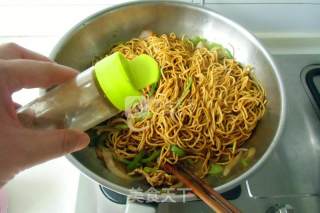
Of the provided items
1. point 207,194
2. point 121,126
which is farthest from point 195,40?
point 207,194

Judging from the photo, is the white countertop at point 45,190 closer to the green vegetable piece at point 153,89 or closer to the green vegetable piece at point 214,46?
the green vegetable piece at point 153,89

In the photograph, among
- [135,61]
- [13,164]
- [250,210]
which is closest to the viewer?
[13,164]

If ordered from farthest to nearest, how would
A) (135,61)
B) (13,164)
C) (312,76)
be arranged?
(312,76), (135,61), (13,164)

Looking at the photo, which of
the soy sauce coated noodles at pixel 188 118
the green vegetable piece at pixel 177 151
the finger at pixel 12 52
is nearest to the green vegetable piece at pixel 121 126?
the soy sauce coated noodles at pixel 188 118

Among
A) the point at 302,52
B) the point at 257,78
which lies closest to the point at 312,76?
the point at 302,52

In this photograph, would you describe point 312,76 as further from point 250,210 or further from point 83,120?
point 83,120

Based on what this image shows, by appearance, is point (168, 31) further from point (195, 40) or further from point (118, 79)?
point (118, 79)

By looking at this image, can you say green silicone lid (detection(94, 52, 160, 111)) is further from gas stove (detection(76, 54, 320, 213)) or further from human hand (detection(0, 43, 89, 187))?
gas stove (detection(76, 54, 320, 213))
